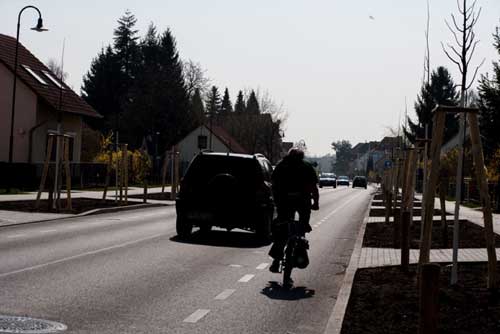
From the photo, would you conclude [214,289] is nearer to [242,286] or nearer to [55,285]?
[242,286]

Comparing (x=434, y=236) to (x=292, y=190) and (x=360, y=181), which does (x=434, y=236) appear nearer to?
(x=292, y=190)

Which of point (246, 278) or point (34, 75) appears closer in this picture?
point (246, 278)

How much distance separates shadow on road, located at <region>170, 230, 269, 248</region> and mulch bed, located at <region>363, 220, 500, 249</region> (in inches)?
95.1

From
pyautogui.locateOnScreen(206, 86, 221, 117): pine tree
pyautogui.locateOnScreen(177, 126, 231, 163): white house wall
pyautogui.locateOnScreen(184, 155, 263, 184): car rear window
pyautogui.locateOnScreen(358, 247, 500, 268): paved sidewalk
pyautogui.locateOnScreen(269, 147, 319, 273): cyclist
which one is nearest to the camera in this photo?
pyautogui.locateOnScreen(269, 147, 319, 273): cyclist

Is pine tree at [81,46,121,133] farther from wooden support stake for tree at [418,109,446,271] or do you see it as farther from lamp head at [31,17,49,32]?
wooden support stake for tree at [418,109,446,271]

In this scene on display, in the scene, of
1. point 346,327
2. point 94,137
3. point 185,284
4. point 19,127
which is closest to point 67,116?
point 19,127

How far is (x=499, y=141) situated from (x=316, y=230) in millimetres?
10721

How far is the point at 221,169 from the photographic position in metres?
17.6

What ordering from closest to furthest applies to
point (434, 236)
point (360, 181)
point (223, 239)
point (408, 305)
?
point (408, 305), point (223, 239), point (434, 236), point (360, 181)

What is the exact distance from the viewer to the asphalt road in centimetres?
796

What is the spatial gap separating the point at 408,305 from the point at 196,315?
2214 millimetres

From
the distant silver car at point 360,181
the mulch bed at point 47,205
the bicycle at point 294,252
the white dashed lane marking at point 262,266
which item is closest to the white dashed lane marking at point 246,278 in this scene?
the bicycle at point 294,252

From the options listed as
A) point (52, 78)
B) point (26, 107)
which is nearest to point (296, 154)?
point (26, 107)

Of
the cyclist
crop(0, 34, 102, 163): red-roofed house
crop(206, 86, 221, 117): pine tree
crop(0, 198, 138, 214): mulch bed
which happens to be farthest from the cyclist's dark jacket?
crop(206, 86, 221, 117): pine tree
